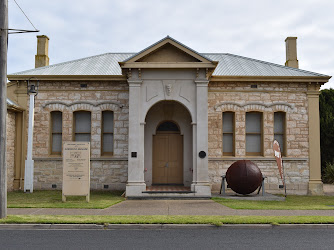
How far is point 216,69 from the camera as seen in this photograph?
19203 mm

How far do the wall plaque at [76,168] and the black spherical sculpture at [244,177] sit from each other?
5.53 m

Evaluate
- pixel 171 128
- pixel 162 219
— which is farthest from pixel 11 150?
pixel 162 219

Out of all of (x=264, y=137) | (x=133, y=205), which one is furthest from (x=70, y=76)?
(x=264, y=137)

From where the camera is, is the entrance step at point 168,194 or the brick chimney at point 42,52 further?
the brick chimney at point 42,52

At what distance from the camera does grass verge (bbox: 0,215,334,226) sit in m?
9.13

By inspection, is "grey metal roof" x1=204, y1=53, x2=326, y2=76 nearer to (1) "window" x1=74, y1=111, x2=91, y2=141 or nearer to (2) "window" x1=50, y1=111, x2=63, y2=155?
(1) "window" x1=74, y1=111, x2=91, y2=141

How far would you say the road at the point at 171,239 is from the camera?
23.6 feet

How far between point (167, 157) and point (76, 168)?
5245 mm

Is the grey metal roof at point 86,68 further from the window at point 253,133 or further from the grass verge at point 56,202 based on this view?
the window at point 253,133

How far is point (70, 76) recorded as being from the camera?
17.6 meters

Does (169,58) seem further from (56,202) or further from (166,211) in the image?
(56,202)

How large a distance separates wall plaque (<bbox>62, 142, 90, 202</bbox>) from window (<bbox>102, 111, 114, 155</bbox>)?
411 cm

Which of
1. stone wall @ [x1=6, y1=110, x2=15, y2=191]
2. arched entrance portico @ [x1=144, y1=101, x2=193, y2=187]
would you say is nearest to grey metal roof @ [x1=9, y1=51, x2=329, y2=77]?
stone wall @ [x1=6, y1=110, x2=15, y2=191]

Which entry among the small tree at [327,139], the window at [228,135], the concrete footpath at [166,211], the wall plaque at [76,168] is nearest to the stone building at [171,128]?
the window at [228,135]
